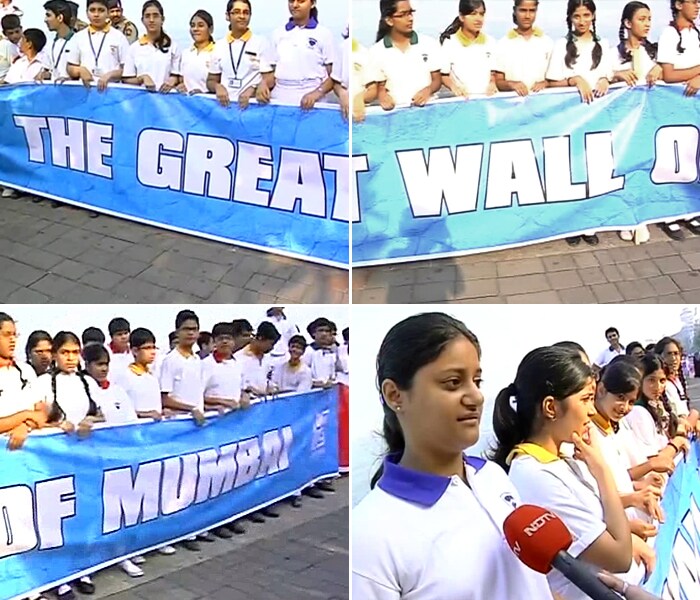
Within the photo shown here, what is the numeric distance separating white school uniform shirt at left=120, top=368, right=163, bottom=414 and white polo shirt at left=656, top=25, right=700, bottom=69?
4.33ft

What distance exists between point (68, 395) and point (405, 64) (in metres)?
1.01

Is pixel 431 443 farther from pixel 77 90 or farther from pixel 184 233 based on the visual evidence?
pixel 77 90

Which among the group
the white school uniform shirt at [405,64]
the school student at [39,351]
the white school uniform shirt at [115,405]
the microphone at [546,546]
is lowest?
the microphone at [546,546]

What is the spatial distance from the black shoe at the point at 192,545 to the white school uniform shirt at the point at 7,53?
3.68 ft

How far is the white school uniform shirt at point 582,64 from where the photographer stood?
5.90 feet

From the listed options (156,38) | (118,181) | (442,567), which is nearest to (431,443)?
(442,567)

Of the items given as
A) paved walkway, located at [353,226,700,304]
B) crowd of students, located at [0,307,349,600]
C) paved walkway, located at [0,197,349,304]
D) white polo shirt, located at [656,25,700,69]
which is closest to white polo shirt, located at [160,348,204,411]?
crowd of students, located at [0,307,349,600]

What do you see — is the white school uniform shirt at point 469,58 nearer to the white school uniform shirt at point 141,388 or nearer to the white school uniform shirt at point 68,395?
the white school uniform shirt at point 141,388

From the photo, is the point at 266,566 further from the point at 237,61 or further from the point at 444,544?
the point at 237,61

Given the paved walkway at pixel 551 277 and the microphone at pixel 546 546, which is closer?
the microphone at pixel 546 546

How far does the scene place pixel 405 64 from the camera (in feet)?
5.83

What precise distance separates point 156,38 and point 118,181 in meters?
0.33

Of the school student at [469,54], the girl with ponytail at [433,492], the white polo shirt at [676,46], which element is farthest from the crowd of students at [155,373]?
the white polo shirt at [676,46]

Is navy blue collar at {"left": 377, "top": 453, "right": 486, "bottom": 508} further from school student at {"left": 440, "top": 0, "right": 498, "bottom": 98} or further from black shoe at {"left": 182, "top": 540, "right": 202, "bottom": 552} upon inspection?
school student at {"left": 440, "top": 0, "right": 498, "bottom": 98}
